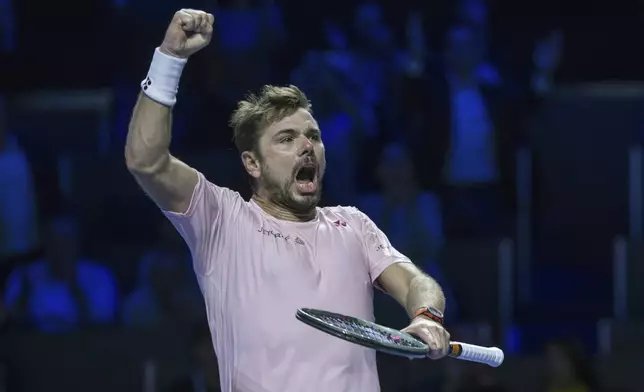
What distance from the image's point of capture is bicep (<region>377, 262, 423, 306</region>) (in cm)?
429

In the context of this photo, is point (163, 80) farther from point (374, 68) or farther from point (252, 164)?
point (374, 68)

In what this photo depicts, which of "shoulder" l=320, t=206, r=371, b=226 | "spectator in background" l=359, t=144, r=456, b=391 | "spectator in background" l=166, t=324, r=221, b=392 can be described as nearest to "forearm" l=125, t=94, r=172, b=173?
"shoulder" l=320, t=206, r=371, b=226

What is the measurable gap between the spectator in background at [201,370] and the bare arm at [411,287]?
3.14m

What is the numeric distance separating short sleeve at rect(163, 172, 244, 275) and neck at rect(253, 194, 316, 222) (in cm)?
16

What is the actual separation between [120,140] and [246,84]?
110 centimetres

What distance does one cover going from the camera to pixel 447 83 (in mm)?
8680

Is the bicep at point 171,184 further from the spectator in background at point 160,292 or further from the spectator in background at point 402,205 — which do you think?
the spectator in background at point 402,205

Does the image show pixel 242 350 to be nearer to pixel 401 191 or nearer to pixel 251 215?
pixel 251 215

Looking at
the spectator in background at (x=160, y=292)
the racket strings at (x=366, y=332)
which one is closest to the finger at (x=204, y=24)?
the racket strings at (x=366, y=332)

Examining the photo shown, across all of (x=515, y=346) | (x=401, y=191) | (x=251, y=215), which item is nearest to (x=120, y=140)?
(x=401, y=191)

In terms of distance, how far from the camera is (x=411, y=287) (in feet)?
13.9

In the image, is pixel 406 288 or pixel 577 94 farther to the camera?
pixel 577 94

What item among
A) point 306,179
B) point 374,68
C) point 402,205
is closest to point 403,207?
point 402,205

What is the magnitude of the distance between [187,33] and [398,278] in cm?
127
